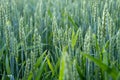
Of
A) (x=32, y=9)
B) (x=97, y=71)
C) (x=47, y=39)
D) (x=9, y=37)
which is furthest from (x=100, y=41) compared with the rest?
(x=32, y=9)

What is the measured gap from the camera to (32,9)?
236 centimetres

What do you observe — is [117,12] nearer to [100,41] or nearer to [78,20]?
[78,20]

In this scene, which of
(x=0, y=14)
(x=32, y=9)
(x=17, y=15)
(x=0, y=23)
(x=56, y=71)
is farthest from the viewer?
(x=32, y=9)

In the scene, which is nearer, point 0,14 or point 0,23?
point 0,14

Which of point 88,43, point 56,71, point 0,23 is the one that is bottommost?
point 56,71

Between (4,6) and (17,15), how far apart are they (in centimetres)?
51

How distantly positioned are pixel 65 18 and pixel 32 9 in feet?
2.59

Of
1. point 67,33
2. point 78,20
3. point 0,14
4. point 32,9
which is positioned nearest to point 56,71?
point 67,33

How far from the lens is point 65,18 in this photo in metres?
1.62

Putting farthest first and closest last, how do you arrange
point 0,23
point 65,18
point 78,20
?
point 78,20 < point 65,18 < point 0,23

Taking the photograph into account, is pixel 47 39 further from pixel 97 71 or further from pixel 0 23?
pixel 97 71

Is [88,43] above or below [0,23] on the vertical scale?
below

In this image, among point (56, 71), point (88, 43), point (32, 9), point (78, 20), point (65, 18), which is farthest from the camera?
point (32, 9)

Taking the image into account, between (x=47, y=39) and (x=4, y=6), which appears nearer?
(x=4, y=6)
